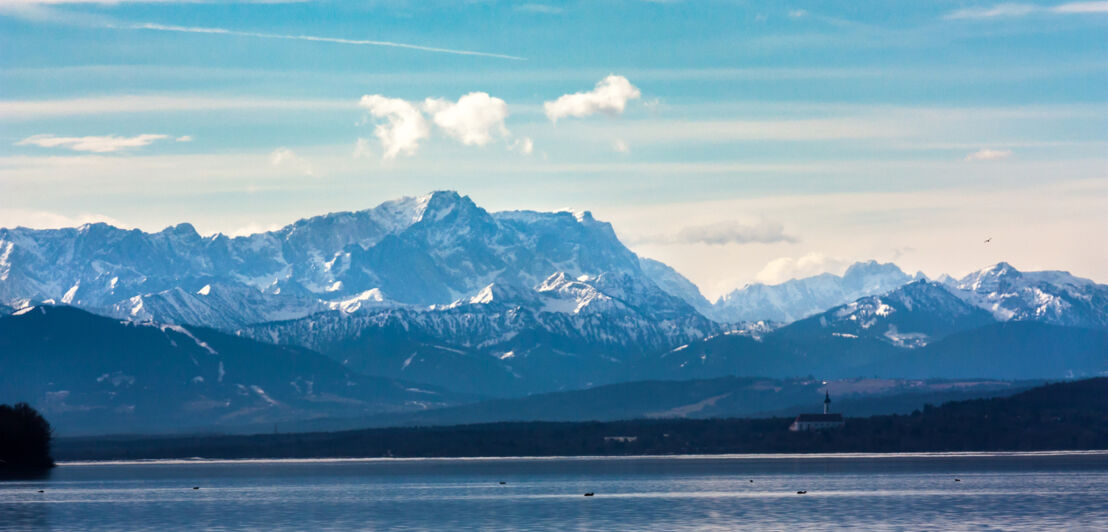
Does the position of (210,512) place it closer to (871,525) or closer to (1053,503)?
(871,525)

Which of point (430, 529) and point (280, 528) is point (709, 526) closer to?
point (430, 529)

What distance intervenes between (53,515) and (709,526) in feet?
270

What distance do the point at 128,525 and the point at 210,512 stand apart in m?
21.3

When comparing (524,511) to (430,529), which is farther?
(524,511)

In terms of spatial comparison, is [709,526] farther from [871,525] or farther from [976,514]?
[976,514]

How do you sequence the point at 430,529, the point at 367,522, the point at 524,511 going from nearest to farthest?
the point at 430,529, the point at 367,522, the point at 524,511

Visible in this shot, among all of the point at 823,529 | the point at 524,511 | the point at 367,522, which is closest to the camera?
the point at 823,529

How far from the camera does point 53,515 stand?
195000mm

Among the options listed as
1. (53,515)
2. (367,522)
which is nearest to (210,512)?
(53,515)

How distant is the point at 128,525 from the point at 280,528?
21339 millimetres

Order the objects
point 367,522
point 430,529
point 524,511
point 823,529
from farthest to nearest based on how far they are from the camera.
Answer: point 524,511, point 367,522, point 430,529, point 823,529

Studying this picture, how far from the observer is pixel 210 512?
199750mm

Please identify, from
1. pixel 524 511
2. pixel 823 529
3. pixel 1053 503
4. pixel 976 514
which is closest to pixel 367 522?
pixel 524 511

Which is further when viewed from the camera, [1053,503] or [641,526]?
[1053,503]
